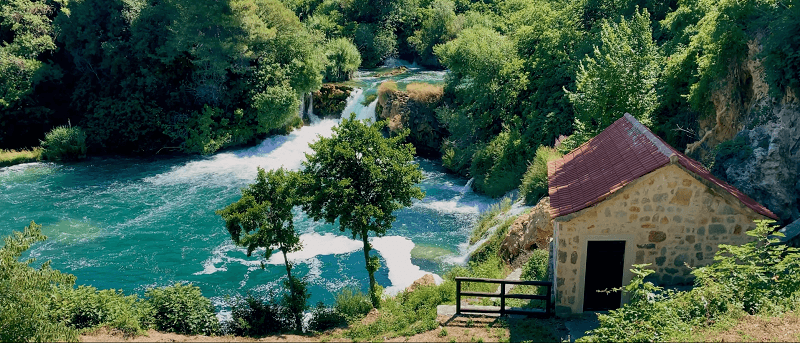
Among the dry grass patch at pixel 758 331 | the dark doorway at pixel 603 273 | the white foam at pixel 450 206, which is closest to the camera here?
the dry grass patch at pixel 758 331

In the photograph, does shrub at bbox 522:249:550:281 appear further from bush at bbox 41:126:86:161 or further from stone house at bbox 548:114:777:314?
bush at bbox 41:126:86:161

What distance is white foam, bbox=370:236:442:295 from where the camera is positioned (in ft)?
66.2

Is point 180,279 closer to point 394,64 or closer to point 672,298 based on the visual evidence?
point 672,298

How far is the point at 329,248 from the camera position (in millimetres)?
23156

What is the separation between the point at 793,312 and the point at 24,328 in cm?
1479

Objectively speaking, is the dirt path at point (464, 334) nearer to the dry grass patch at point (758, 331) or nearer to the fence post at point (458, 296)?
the fence post at point (458, 296)

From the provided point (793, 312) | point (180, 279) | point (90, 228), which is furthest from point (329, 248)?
point (793, 312)

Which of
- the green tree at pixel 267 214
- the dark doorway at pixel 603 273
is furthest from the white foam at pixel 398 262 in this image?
the dark doorway at pixel 603 273

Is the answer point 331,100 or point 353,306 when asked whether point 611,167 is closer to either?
point 353,306

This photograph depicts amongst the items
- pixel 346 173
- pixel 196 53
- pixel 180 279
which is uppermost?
pixel 196 53

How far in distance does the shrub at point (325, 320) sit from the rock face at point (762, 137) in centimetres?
1116

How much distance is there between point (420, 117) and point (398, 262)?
46.9 feet

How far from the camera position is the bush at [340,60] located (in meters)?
40.8

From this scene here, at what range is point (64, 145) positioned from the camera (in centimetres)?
3434
